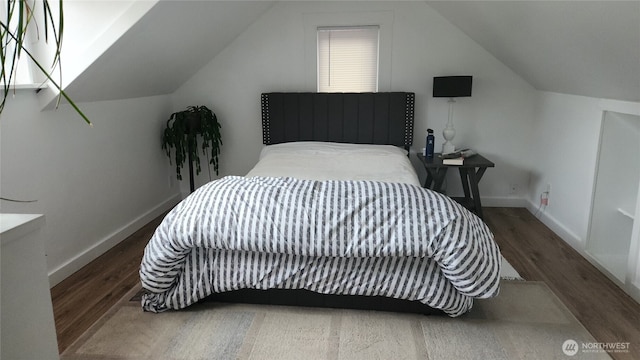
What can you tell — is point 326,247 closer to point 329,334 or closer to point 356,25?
point 329,334

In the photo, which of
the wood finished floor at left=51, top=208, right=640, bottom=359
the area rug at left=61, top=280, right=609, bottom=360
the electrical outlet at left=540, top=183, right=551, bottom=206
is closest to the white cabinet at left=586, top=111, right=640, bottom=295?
the wood finished floor at left=51, top=208, right=640, bottom=359

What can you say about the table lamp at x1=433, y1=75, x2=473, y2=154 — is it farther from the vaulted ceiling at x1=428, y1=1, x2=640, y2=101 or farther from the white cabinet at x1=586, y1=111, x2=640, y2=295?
the white cabinet at x1=586, y1=111, x2=640, y2=295

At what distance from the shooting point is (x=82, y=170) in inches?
117

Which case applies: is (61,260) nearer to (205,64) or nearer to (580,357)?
(205,64)

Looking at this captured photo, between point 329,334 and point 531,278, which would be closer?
point 329,334

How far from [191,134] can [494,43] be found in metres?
2.84

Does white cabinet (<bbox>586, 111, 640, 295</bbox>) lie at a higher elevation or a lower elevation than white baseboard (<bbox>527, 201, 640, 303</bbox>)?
higher

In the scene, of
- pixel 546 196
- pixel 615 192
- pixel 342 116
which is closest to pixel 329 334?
pixel 615 192

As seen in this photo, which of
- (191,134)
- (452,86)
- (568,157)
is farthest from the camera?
(191,134)

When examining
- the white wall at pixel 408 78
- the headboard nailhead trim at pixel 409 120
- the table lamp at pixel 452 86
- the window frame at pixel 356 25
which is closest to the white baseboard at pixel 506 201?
the white wall at pixel 408 78

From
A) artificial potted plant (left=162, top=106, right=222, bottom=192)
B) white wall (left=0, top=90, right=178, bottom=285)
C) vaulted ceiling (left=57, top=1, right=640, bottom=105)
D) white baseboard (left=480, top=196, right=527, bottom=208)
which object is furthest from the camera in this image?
white baseboard (left=480, top=196, right=527, bottom=208)

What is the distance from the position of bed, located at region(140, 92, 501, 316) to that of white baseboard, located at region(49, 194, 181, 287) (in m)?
0.78

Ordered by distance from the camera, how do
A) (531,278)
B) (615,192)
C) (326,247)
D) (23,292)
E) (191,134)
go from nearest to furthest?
(23,292) < (326,247) < (531,278) < (615,192) < (191,134)

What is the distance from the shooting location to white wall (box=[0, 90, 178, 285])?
7.92 ft
